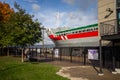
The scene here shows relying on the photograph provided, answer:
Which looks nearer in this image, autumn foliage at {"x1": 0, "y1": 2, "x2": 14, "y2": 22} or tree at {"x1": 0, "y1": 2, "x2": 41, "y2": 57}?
tree at {"x1": 0, "y1": 2, "x2": 41, "y2": 57}

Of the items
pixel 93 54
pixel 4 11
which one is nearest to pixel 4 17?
pixel 4 11

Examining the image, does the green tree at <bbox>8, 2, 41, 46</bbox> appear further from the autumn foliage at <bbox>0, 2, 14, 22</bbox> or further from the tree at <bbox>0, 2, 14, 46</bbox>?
the autumn foliage at <bbox>0, 2, 14, 22</bbox>

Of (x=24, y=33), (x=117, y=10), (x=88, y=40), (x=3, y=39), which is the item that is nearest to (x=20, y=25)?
(x=24, y=33)

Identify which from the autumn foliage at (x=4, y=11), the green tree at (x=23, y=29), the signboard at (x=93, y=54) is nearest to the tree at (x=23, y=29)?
the green tree at (x=23, y=29)

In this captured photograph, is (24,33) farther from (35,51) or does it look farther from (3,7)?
(3,7)

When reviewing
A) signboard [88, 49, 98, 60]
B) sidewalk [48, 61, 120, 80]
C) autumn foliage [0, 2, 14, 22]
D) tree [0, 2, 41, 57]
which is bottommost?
sidewalk [48, 61, 120, 80]

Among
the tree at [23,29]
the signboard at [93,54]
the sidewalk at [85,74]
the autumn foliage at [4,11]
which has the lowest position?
the sidewalk at [85,74]

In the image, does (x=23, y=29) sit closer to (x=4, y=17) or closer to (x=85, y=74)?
(x=85, y=74)

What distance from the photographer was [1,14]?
48750 mm

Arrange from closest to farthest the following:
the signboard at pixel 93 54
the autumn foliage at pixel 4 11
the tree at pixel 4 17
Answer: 1. the signboard at pixel 93 54
2. the tree at pixel 4 17
3. the autumn foliage at pixel 4 11

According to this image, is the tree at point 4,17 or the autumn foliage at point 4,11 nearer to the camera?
the tree at point 4,17

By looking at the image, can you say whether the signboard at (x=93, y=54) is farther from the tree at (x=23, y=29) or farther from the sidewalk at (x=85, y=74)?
the tree at (x=23, y=29)

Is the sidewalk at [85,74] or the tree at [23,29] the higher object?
the tree at [23,29]

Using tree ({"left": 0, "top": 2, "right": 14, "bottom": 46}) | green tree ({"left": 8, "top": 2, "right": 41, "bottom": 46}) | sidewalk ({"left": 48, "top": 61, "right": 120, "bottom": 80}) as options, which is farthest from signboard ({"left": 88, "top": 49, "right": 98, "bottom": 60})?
tree ({"left": 0, "top": 2, "right": 14, "bottom": 46})
